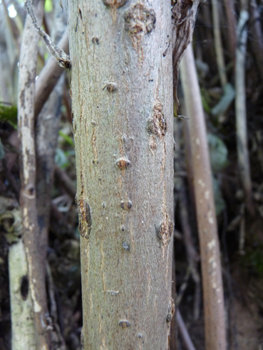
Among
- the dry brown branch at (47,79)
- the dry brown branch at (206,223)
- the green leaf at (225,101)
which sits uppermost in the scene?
the green leaf at (225,101)

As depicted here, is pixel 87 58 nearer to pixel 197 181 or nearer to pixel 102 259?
pixel 102 259

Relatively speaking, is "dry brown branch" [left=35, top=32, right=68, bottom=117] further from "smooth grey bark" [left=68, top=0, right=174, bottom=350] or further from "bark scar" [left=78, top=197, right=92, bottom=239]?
"bark scar" [left=78, top=197, right=92, bottom=239]

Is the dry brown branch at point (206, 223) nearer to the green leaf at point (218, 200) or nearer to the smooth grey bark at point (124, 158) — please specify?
the green leaf at point (218, 200)

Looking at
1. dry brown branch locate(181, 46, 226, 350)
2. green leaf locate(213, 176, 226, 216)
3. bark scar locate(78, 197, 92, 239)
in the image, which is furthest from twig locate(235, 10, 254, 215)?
bark scar locate(78, 197, 92, 239)

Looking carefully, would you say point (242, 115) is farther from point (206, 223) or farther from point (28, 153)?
point (28, 153)

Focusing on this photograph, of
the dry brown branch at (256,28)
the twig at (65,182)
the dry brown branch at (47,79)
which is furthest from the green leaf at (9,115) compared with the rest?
the dry brown branch at (256,28)
